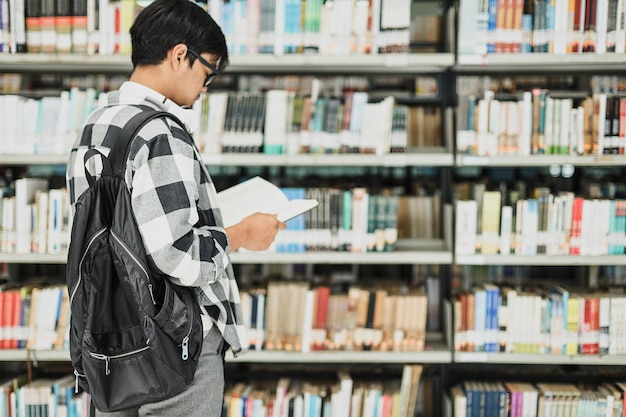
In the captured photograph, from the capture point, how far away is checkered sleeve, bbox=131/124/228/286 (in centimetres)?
125

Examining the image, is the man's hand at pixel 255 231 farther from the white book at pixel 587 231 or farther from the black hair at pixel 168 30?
the white book at pixel 587 231

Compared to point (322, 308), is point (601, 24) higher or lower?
higher

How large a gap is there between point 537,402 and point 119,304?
6.66 feet

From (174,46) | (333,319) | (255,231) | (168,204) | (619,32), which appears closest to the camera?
(168,204)

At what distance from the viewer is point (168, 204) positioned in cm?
125

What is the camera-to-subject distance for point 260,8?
2.50 m

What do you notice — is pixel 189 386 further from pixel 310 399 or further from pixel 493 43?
pixel 493 43

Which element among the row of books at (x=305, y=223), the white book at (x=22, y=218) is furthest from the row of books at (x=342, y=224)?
the white book at (x=22, y=218)

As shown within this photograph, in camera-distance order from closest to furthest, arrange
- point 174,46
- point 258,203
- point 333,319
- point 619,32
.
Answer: point 174,46
point 258,203
point 619,32
point 333,319

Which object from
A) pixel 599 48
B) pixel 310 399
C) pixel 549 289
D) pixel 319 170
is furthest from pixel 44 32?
pixel 549 289

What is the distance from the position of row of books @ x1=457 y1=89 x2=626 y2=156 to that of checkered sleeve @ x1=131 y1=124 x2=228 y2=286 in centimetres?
155

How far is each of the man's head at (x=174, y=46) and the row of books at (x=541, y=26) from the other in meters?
1.44

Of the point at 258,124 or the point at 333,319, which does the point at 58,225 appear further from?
the point at 333,319

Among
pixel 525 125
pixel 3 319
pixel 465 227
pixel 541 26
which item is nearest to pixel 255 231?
pixel 465 227
